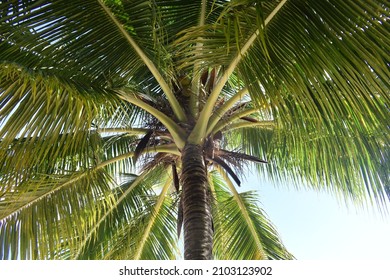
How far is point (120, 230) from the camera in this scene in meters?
6.49

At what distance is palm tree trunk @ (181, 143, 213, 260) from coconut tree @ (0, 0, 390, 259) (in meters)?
0.01

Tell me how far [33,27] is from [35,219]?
7.46 ft

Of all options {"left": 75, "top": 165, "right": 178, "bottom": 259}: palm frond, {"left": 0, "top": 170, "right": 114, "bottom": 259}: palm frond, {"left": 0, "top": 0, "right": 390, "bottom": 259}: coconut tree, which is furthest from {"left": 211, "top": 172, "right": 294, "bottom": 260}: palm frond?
{"left": 0, "top": 170, "right": 114, "bottom": 259}: palm frond

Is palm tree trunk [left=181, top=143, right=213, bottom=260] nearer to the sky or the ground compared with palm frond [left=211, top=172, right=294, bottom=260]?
nearer to the ground

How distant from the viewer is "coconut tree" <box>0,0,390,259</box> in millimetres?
3193

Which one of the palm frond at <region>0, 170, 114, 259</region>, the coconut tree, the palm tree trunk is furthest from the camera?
the palm frond at <region>0, 170, 114, 259</region>

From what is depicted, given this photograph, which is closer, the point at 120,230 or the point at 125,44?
Result: the point at 125,44

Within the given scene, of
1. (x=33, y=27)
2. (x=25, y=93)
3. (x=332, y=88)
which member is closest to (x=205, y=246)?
(x=332, y=88)

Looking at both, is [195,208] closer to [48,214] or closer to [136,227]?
[48,214]

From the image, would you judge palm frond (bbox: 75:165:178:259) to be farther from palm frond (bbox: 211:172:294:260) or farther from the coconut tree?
palm frond (bbox: 211:172:294:260)

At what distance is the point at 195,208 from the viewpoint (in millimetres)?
4273

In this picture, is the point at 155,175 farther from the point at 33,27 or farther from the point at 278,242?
the point at 33,27

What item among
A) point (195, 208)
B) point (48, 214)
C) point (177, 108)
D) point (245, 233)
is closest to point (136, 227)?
point (48, 214)

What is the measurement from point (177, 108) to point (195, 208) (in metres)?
1.12
